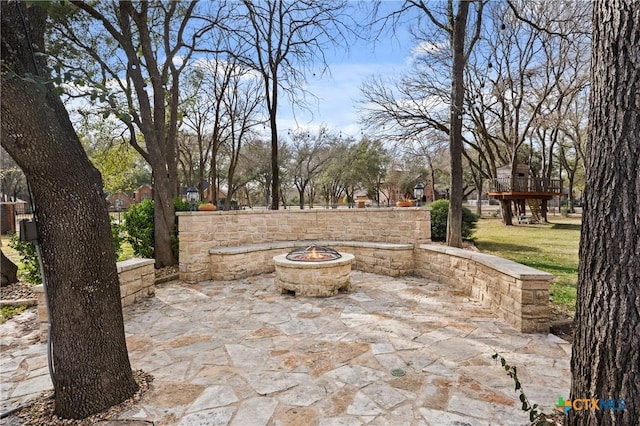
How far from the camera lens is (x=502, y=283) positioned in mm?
4285

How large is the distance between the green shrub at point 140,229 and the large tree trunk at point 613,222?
744 cm

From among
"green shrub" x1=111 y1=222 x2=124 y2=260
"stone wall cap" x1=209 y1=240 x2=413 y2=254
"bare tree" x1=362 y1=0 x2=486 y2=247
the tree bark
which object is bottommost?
the tree bark

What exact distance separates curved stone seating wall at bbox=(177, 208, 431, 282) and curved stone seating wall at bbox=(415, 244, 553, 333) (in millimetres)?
877

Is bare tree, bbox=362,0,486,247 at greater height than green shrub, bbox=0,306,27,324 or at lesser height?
greater

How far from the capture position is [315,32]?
9.30 m

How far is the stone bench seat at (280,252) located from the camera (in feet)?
21.8

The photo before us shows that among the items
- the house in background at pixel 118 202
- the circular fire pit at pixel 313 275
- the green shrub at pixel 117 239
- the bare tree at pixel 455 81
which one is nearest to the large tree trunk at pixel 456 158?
the bare tree at pixel 455 81

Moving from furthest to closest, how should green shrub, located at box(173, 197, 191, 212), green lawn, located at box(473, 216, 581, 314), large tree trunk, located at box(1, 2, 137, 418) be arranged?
green shrub, located at box(173, 197, 191, 212) < green lawn, located at box(473, 216, 581, 314) < large tree trunk, located at box(1, 2, 137, 418)

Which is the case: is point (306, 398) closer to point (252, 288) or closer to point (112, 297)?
point (112, 297)

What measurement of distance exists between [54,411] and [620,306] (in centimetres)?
343

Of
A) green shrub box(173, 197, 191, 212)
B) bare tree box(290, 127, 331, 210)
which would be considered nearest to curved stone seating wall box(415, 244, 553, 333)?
green shrub box(173, 197, 191, 212)

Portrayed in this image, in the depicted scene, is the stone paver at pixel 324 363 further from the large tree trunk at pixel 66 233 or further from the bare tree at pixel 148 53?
the bare tree at pixel 148 53

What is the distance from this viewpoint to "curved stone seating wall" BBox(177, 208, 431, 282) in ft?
21.5

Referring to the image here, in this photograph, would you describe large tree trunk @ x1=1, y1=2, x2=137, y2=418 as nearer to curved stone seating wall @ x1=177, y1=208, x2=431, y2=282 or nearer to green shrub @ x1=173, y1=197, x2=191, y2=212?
curved stone seating wall @ x1=177, y1=208, x2=431, y2=282
